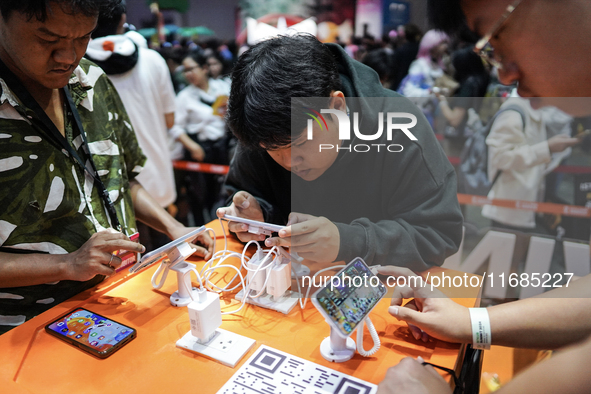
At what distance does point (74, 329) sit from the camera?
1.12m

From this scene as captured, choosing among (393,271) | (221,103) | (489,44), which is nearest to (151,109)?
(221,103)

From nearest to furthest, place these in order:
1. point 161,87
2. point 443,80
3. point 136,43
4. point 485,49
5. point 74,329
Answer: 1. point 485,49
2. point 74,329
3. point 136,43
4. point 161,87
5. point 443,80

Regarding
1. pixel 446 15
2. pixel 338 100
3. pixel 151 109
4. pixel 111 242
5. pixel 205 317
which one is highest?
pixel 446 15

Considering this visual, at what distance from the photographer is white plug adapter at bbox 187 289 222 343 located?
3.34 feet

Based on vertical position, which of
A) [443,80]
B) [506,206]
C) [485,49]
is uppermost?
[485,49]

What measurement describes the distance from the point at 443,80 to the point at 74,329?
14.1 ft

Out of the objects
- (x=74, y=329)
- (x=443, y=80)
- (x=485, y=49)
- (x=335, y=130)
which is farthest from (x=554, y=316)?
(x=443, y=80)

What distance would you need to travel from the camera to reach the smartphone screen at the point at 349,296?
3.13ft

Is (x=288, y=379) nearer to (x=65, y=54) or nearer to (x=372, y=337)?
(x=372, y=337)

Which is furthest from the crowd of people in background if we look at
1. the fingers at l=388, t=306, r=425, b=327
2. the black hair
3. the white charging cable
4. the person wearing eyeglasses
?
the white charging cable

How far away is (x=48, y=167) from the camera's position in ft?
4.07

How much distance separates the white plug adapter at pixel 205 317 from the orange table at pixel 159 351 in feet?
0.20

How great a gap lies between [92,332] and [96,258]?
0.72ft

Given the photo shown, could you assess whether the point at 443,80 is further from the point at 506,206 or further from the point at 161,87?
the point at 161,87
